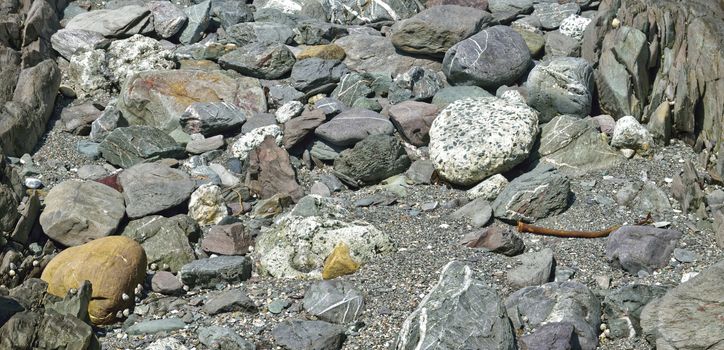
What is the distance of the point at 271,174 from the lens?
10016 mm

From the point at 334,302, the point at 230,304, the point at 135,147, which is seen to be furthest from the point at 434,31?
the point at 230,304

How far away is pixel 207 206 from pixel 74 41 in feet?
14.4

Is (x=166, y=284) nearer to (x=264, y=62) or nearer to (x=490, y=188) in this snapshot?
(x=490, y=188)

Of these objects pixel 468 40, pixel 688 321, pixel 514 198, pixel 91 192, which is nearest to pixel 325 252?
pixel 514 198

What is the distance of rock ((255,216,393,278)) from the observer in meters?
8.48

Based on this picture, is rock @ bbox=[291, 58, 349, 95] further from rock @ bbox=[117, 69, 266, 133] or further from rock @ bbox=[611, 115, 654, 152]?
rock @ bbox=[611, 115, 654, 152]

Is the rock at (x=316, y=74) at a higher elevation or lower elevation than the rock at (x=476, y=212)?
lower

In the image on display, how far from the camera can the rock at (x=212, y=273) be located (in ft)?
27.5

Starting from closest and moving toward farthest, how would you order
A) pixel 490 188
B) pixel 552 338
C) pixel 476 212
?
pixel 552 338 → pixel 476 212 → pixel 490 188

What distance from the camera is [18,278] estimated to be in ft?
27.6

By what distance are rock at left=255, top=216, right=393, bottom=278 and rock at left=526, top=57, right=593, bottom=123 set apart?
9.80ft

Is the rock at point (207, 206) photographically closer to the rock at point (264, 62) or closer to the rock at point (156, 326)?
the rock at point (156, 326)

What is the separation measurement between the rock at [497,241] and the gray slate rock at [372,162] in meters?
1.68

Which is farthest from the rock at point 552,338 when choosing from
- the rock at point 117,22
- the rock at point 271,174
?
the rock at point 117,22
